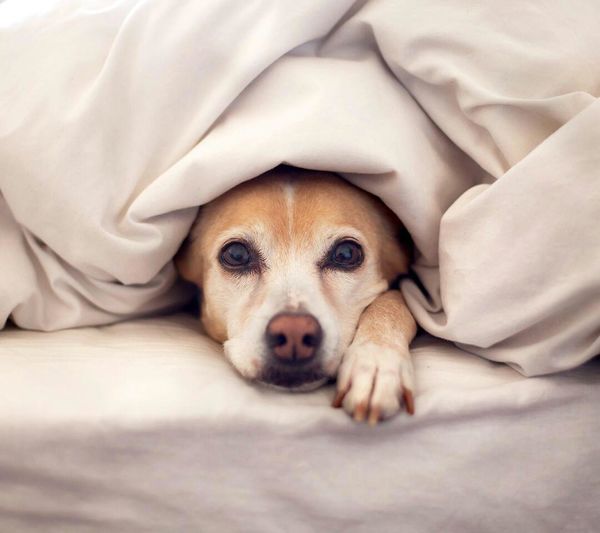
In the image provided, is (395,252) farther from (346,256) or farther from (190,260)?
(190,260)

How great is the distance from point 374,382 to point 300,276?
0.33 metres

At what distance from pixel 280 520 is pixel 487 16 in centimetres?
99

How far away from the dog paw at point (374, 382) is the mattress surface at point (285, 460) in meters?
0.02

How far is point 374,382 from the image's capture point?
1022mm

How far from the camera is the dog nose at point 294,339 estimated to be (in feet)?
3.65

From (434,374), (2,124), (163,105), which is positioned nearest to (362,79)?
(163,105)

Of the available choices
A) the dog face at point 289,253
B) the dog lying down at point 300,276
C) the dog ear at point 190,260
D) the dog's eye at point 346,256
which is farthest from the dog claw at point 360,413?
the dog ear at point 190,260

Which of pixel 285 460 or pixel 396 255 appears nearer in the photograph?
pixel 285 460

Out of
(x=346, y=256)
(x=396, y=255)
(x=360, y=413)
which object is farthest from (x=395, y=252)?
(x=360, y=413)

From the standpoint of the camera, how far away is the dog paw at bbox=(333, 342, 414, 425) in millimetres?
974

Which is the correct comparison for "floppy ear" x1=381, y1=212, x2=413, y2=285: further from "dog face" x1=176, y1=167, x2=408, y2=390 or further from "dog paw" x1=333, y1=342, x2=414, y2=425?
"dog paw" x1=333, y1=342, x2=414, y2=425

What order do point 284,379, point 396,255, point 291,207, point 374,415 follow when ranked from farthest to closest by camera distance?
point 396,255, point 291,207, point 284,379, point 374,415

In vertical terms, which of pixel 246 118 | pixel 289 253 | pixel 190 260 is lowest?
pixel 190 260

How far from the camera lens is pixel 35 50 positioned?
49.3 inches
